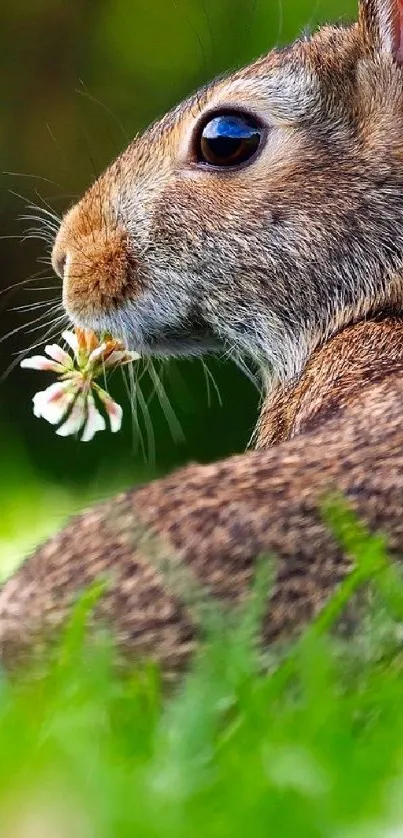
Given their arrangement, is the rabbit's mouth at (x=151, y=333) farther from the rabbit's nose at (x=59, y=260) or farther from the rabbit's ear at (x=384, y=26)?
the rabbit's ear at (x=384, y=26)

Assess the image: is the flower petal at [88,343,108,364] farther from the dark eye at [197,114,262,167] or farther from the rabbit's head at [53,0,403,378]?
the dark eye at [197,114,262,167]

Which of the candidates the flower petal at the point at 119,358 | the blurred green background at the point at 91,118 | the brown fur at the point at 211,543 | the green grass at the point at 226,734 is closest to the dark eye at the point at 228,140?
the flower petal at the point at 119,358

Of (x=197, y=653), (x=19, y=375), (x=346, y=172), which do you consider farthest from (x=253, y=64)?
(x=19, y=375)

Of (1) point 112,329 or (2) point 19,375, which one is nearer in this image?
(1) point 112,329

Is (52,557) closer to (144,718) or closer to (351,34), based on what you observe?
(144,718)

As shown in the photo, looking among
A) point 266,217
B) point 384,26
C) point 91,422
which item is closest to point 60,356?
point 91,422

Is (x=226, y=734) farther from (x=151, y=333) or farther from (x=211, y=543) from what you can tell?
(x=151, y=333)
